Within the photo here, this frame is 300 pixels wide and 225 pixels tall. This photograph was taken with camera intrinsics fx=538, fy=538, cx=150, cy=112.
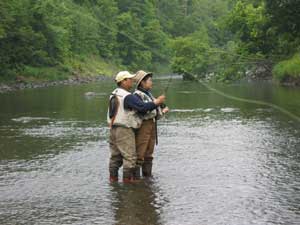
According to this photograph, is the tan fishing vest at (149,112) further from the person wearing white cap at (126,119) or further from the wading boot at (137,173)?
the wading boot at (137,173)

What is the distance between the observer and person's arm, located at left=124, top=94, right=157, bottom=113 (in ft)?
28.3

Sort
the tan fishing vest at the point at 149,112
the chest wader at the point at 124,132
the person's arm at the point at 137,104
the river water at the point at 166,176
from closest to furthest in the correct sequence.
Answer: the river water at the point at 166,176 < the person's arm at the point at 137,104 < the chest wader at the point at 124,132 < the tan fishing vest at the point at 149,112

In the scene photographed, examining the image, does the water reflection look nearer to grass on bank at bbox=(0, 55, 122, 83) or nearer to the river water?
the river water

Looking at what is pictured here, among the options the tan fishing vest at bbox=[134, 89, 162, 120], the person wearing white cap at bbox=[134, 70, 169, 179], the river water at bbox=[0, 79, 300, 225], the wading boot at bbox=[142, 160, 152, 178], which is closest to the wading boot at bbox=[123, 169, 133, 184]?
the river water at bbox=[0, 79, 300, 225]

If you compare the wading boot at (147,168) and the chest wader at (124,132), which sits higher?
the chest wader at (124,132)

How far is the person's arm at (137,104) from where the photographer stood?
863 centimetres

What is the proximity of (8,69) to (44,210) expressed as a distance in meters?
38.1

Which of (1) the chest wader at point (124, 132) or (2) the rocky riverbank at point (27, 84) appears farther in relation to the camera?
(2) the rocky riverbank at point (27, 84)

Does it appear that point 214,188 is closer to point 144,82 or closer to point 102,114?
point 144,82

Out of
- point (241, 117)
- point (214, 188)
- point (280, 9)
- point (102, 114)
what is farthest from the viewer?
point (102, 114)

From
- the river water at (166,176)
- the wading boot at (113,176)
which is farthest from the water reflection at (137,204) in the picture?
the wading boot at (113,176)

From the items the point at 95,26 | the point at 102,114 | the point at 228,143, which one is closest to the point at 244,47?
the point at 102,114

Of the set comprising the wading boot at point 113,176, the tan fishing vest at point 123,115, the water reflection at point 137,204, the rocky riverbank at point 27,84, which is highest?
the tan fishing vest at point 123,115

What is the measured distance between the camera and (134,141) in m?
8.86
